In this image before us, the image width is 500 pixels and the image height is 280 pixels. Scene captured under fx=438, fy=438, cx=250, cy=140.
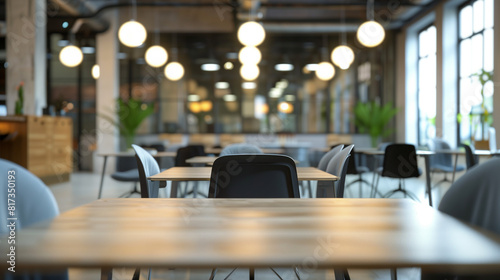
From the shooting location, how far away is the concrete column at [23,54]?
27.8 ft

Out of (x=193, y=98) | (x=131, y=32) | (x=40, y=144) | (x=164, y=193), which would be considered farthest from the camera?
(x=193, y=98)

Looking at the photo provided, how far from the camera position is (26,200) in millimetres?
1166

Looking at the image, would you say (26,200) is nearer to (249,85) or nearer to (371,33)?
(371,33)

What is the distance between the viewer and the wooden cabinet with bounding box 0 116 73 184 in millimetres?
7164

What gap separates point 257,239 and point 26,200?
2.30 ft

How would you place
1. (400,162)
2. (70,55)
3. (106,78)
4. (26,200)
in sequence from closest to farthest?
(26,200) → (400,162) → (70,55) → (106,78)

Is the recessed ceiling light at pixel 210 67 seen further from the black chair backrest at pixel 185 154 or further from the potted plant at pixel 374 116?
the black chair backrest at pixel 185 154

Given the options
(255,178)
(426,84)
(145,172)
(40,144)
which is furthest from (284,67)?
(255,178)

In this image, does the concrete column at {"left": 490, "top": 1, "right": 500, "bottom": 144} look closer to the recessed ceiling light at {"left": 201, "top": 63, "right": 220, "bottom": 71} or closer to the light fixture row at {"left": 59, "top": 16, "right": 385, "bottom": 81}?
the light fixture row at {"left": 59, "top": 16, "right": 385, "bottom": 81}

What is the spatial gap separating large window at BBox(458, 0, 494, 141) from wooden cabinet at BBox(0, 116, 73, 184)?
24.8 ft

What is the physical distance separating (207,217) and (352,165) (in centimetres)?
556

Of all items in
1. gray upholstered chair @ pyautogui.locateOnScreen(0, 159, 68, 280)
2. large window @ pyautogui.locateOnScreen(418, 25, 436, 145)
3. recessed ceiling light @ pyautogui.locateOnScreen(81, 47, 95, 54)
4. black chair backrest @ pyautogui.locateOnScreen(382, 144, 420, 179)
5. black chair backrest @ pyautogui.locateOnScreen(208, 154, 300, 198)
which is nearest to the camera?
gray upholstered chair @ pyautogui.locateOnScreen(0, 159, 68, 280)

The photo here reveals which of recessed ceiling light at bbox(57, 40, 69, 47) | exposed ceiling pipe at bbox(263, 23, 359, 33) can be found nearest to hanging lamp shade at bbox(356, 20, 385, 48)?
exposed ceiling pipe at bbox(263, 23, 359, 33)

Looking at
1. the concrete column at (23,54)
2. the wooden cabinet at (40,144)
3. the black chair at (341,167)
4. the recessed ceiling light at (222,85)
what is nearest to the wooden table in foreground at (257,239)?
the black chair at (341,167)
